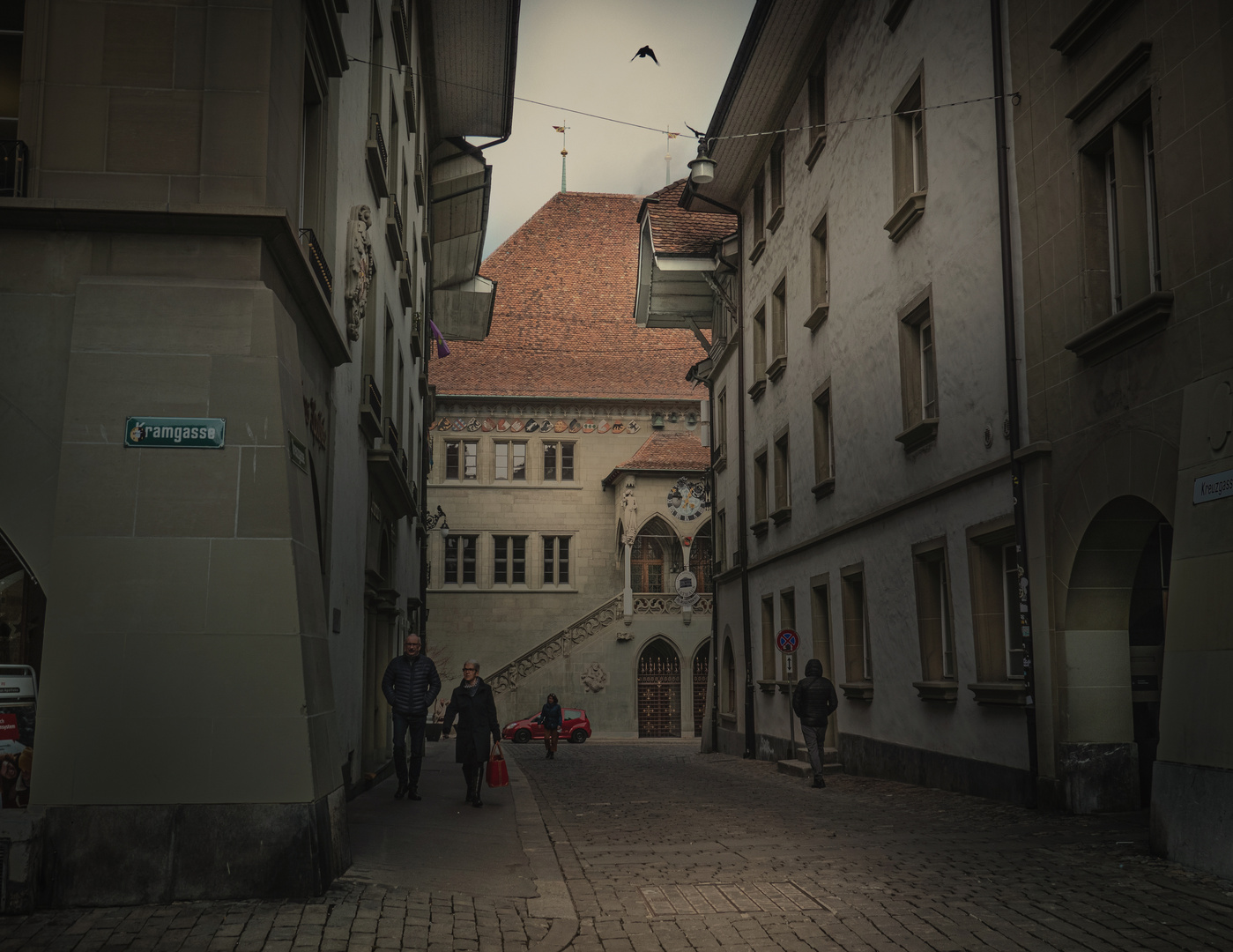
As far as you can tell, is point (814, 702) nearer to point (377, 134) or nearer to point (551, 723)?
point (377, 134)

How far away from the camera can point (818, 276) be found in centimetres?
2283

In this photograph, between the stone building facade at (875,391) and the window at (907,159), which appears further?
the window at (907,159)

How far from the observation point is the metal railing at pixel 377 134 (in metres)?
15.6

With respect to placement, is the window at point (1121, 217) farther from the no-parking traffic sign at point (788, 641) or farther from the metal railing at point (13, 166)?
Result: the no-parking traffic sign at point (788, 641)

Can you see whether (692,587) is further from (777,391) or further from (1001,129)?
(1001,129)

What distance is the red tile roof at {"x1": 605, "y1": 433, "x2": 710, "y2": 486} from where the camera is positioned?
A: 5072cm

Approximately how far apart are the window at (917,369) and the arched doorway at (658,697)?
107ft

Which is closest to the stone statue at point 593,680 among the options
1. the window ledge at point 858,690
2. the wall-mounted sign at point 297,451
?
the window ledge at point 858,690

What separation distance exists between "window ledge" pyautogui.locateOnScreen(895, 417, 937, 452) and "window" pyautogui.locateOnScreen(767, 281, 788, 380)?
7.66m

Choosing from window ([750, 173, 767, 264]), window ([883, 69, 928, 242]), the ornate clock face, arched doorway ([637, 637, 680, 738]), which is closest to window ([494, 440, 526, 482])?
the ornate clock face

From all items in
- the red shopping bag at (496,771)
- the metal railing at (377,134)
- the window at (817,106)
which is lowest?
the red shopping bag at (496,771)

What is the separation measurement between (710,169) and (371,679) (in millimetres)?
10047

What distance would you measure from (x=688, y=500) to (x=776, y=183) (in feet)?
80.2

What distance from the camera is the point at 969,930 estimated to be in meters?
7.13
